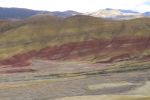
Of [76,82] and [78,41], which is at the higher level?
[78,41]

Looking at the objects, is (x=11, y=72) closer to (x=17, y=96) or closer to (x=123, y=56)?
(x=123, y=56)

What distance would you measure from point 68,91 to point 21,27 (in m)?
109

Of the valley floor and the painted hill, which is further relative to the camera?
the painted hill

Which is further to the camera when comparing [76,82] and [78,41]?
[78,41]

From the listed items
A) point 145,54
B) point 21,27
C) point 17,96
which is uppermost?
point 21,27

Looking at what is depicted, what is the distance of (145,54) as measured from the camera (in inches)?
5773

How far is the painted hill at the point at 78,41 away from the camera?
15450cm

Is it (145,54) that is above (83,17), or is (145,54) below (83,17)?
below

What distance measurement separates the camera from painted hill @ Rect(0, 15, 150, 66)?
154 m

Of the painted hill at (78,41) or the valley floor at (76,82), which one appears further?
the painted hill at (78,41)

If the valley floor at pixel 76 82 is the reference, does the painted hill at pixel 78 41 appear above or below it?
above

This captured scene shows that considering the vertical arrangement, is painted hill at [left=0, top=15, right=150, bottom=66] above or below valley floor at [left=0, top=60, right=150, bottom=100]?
above

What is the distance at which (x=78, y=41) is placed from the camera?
6658 inches

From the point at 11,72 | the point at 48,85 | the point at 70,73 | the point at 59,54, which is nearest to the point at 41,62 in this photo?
the point at 59,54
